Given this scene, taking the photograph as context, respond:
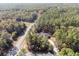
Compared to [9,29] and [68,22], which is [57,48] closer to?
[68,22]

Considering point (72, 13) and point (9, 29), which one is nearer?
point (9, 29)

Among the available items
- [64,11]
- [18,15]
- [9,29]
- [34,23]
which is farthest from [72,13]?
[9,29]

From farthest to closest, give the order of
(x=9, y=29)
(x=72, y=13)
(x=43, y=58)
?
(x=72, y=13)
(x=9, y=29)
(x=43, y=58)

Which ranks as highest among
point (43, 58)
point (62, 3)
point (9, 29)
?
point (62, 3)

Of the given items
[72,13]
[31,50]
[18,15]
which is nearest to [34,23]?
[18,15]

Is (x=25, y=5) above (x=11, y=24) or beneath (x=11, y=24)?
above

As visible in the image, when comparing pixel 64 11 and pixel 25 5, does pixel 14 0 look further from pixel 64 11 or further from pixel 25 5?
pixel 64 11

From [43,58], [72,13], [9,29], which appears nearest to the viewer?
[43,58]

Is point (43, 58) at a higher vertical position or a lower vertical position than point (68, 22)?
lower

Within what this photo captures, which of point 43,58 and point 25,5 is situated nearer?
point 43,58
